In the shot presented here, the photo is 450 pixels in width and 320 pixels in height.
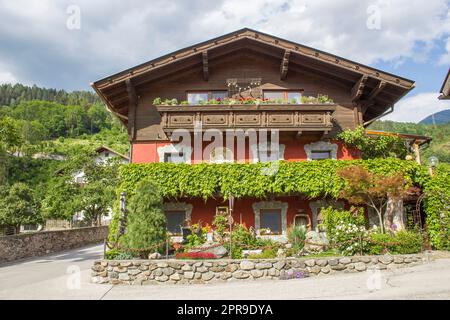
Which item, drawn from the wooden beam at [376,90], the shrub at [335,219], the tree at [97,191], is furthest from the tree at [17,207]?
the wooden beam at [376,90]

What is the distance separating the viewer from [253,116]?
1739 centimetres

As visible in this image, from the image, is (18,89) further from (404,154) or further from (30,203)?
(404,154)

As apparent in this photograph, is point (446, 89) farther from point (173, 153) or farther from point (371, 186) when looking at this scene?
point (173, 153)

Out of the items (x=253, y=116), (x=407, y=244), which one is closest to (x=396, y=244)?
(x=407, y=244)

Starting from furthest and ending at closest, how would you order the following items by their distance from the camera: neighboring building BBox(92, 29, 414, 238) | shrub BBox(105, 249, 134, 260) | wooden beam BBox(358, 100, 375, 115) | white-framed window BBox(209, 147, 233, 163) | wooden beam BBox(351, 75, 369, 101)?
wooden beam BBox(358, 100, 375, 115) → wooden beam BBox(351, 75, 369, 101) → white-framed window BBox(209, 147, 233, 163) → neighboring building BBox(92, 29, 414, 238) → shrub BBox(105, 249, 134, 260)

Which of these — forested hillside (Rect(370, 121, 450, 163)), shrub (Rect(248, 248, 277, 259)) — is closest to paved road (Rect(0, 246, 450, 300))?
shrub (Rect(248, 248, 277, 259))

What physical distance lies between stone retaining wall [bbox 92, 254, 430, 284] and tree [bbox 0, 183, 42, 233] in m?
23.2

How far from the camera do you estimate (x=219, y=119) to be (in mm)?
17266

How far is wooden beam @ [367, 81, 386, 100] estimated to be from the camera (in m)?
18.0

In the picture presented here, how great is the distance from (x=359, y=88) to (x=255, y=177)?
24.3 ft

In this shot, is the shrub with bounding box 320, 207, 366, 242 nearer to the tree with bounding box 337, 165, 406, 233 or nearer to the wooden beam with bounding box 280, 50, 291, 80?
the tree with bounding box 337, 165, 406, 233

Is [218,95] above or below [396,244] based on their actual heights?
above

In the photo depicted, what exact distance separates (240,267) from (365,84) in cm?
1243
